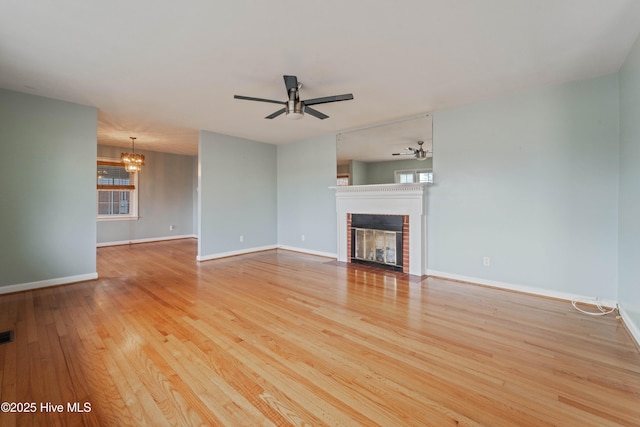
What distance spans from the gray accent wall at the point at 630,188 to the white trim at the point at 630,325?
0.09 ft

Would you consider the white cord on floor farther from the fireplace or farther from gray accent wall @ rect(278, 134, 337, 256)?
gray accent wall @ rect(278, 134, 337, 256)

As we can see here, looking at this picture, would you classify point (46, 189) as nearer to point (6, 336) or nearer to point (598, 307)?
point (6, 336)

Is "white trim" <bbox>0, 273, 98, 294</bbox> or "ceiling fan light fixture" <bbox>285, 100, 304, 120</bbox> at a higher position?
"ceiling fan light fixture" <bbox>285, 100, 304, 120</bbox>

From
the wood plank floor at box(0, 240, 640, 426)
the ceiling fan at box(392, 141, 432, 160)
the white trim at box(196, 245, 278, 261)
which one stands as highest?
the ceiling fan at box(392, 141, 432, 160)

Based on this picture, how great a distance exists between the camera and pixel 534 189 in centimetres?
338

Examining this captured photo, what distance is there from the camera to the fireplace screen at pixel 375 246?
15.3 feet

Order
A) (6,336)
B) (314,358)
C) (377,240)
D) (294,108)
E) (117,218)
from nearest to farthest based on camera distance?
(314,358) → (6,336) → (294,108) → (377,240) → (117,218)

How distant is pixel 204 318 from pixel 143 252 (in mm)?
4633

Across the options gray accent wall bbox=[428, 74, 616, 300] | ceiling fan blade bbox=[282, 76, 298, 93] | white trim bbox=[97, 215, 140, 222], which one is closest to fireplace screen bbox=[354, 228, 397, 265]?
gray accent wall bbox=[428, 74, 616, 300]

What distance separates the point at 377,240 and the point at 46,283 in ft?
15.9

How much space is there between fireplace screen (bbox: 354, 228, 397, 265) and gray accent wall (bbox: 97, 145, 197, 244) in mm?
5954

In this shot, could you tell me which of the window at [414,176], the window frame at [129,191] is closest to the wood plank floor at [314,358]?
the window at [414,176]

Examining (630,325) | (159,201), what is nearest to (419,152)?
(630,325)

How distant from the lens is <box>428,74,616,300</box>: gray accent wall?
300cm
